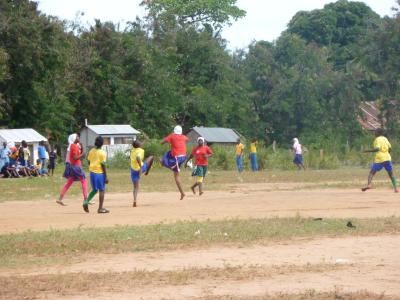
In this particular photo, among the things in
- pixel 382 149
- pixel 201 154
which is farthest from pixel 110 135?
pixel 382 149

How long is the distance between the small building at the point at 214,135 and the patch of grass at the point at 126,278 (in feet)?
164

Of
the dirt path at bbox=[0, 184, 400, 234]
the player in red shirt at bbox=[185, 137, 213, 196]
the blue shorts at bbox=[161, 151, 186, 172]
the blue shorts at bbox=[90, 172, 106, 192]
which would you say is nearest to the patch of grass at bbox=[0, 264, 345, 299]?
the dirt path at bbox=[0, 184, 400, 234]

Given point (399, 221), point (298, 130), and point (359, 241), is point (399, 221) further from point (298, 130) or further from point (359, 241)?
point (298, 130)

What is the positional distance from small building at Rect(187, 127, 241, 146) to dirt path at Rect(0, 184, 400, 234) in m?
36.1

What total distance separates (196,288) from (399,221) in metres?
7.20

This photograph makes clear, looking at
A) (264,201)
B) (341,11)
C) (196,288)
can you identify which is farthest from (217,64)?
(196,288)

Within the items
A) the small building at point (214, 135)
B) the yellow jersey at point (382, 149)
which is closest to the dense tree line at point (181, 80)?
the small building at point (214, 135)

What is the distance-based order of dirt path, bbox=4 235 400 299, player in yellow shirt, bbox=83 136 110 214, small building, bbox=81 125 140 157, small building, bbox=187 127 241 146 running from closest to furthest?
dirt path, bbox=4 235 400 299
player in yellow shirt, bbox=83 136 110 214
small building, bbox=81 125 140 157
small building, bbox=187 127 241 146

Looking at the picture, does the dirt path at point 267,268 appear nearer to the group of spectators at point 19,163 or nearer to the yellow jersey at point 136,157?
the yellow jersey at point 136,157

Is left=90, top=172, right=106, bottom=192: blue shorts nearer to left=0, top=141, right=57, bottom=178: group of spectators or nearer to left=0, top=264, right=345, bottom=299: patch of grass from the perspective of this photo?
left=0, top=264, right=345, bottom=299: patch of grass

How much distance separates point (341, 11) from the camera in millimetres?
91125

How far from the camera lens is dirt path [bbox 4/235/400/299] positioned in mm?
9538

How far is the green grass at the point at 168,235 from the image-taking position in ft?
41.7

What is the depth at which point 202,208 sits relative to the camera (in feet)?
64.8
